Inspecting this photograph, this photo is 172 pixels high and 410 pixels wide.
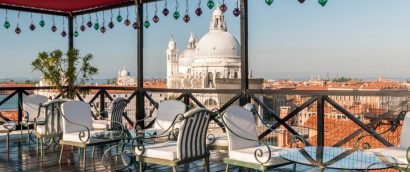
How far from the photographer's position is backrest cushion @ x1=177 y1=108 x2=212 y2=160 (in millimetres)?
4043

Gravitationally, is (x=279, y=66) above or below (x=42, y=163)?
above

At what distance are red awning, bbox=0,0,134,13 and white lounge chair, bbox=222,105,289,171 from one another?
174 inches

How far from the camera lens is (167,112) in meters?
5.78

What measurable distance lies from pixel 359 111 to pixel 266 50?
3026 centimetres

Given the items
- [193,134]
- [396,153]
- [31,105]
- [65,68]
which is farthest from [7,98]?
[396,153]

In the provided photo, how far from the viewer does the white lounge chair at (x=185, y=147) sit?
405 cm

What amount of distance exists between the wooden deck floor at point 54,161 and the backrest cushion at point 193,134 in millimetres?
1021

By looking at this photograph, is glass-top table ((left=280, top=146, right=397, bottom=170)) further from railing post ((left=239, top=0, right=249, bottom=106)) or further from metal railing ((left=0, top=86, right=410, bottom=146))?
railing post ((left=239, top=0, right=249, bottom=106))

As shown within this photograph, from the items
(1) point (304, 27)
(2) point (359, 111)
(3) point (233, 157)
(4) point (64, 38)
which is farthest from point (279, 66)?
(3) point (233, 157)

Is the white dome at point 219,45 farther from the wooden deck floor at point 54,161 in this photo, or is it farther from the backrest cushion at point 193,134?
the backrest cushion at point 193,134

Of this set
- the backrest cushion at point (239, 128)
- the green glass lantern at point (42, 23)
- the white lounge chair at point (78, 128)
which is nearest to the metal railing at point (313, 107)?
the backrest cushion at point (239, 128)

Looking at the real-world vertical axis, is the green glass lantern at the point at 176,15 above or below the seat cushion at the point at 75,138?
above

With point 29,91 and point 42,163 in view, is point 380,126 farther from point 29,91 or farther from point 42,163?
point 29,91

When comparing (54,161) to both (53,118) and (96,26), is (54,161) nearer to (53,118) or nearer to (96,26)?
(53,118)
